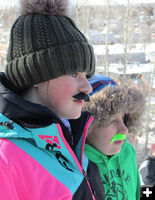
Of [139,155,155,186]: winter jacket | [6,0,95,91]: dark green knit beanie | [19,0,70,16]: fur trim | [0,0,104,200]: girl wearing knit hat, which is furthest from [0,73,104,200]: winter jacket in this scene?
[139,155,155,186]: winter jacket

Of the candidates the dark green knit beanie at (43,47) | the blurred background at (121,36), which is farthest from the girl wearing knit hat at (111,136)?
the blurred background at (121,36)

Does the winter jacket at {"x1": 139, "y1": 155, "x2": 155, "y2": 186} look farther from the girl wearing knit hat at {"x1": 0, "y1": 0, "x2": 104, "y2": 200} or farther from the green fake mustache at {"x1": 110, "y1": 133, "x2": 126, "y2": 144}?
the girl wearing knit hat at {"x1": 0, "y1": 0, "x2": 104, "y2": 200}

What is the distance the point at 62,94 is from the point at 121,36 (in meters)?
14.9

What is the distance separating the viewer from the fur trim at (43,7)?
93cm

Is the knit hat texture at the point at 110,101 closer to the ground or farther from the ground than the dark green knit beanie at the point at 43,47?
closer to the ground

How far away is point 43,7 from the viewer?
0.93 m

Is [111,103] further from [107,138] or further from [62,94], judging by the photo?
[62,94]

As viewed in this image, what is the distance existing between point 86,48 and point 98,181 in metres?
0.62

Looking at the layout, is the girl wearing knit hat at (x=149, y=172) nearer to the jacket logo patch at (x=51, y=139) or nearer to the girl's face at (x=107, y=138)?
the girl's face at (x=107, y=138)

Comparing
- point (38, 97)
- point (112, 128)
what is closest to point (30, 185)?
point (38, 97)

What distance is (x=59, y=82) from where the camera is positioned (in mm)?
885

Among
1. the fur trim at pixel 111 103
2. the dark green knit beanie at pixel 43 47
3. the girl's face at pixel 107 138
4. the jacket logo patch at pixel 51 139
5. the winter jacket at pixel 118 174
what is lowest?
the winter jacket at pixel 118 174

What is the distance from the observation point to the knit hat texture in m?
1.29

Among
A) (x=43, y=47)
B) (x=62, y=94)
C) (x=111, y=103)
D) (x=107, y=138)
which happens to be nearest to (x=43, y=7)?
(x=43, y=47)
